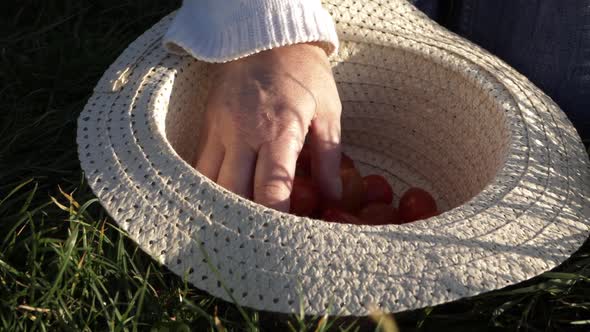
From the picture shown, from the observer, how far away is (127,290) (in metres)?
1.23

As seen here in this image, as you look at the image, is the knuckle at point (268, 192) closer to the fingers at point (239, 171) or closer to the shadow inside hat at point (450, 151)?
the fingers at point (239, 171)

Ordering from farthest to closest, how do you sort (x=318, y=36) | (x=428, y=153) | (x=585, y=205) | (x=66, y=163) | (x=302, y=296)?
(x=428, y=153), (x=66, y=163), (x=318, y=36), (x=585, y=205), (x=302, y=296)

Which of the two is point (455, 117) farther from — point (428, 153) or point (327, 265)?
point (327, 265)

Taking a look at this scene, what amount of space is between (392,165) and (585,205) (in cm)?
63

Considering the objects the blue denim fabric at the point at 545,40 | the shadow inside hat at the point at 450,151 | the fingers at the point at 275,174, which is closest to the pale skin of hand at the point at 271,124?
the fingers at the point at 275,174

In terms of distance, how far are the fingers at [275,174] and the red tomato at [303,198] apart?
0.11 metres

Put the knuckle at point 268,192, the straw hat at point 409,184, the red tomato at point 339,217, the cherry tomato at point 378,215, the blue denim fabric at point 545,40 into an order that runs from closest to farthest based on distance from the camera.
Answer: the straw hat at point 409,184 → the knuckle at point 268,192 → the red tomato at point 339,217 → the cherry tomato at point 378,215 → the blue denim fabric at point 545,40

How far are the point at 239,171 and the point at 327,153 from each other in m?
0.21

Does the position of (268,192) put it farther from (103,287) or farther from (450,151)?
(450,151)

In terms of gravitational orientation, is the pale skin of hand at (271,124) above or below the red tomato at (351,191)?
above

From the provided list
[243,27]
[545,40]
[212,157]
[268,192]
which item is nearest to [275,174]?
[268,192]

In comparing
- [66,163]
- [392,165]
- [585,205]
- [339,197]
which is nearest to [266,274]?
[339,197]

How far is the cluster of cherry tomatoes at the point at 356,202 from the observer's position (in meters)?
1.50

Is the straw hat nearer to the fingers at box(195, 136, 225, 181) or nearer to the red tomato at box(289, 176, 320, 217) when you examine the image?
the fingers at box(195, 136, 225, 181)
